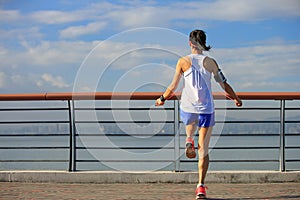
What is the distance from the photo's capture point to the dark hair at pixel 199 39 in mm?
5516

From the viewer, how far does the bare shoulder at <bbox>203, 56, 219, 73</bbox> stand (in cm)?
545

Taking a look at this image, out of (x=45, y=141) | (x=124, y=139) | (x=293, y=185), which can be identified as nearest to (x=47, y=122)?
(x=45, y=141)

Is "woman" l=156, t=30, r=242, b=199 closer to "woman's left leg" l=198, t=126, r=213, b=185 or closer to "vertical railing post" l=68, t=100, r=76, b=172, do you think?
"woman's left leg" l=198, t=126, r=213, b=185

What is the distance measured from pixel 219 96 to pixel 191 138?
4.74ft

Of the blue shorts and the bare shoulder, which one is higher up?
the bare shoulder

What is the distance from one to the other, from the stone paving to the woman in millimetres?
677

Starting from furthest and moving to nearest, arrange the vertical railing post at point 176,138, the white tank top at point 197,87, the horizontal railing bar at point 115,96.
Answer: the vertical railing post at point 176,138 → the horizontal railing bar at point 115,96 → the white tank top at point 197,87

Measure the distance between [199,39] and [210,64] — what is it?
301mm

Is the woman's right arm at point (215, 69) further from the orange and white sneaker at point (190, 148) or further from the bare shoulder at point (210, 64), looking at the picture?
the orange and white sneaker at point (190, 148)

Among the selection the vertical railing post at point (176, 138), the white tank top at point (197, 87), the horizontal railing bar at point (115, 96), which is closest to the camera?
the white tank top at point (197, 87)

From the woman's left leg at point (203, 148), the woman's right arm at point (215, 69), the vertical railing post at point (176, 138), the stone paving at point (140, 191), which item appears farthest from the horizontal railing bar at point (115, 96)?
the woman's left leg at point (203, 148)

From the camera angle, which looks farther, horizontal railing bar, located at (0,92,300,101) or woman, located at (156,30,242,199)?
horizontal railing bar, located at (0,92,300,101)

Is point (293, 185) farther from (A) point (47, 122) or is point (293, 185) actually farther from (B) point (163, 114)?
(A) point (47, 122)

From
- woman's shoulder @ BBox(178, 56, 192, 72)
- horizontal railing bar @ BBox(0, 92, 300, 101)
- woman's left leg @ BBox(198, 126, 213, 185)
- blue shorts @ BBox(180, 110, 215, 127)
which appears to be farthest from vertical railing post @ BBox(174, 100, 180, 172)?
woman's shoulder @ BBox(178, 56, 192, 72)
